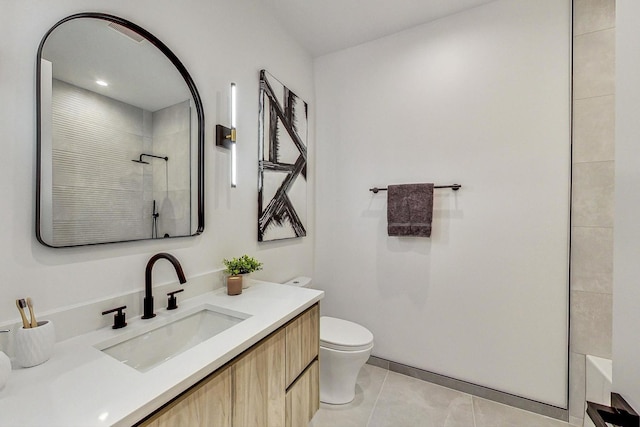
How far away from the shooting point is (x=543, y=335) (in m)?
1.69

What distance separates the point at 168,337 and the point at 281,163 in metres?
1.32

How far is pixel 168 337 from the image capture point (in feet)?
3.63

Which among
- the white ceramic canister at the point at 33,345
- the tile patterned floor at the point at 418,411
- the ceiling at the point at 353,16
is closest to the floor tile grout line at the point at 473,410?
the tile patterned floor at the point at 418,411

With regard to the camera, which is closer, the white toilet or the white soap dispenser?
the white soap dispenser

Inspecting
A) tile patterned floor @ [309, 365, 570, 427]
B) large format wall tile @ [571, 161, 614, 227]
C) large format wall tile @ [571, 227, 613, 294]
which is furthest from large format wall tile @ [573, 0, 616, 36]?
Result: tile patterned floor @ [309, 365, 570, 427]

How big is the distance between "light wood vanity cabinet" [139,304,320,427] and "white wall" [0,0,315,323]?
0.56 m

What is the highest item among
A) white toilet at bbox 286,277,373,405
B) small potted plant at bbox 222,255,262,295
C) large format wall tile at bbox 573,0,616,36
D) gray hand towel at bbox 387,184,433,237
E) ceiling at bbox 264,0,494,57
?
ceiling at bbox 264,0,494,57

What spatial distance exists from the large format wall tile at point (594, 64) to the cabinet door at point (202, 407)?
2.38 metres

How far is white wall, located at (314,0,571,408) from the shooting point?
1.68 m

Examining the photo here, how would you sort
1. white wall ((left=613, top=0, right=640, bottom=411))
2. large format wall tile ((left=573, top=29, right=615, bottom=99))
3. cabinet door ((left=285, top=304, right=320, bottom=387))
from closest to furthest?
1. white wall ((left=613, top=0, right=640, bottom=411))
2. cabinet door ((left=285, top=304, right=320, bottom=387))
3. large format wall tile ((left=573, top=29, right=615, bottom=99))

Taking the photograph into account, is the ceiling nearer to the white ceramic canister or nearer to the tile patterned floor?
the white ceramic canister

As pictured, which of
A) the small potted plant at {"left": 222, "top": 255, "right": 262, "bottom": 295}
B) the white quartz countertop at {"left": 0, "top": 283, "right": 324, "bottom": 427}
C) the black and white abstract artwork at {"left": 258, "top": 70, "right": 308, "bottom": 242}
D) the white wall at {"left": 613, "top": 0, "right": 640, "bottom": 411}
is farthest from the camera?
the black and white abstract artwork at {"left": 258, "top": 70, "right": 308, "bottom": 242}

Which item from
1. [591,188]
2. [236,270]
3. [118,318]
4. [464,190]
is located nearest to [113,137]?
[118,318]

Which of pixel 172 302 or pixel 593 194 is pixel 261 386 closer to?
pixel 172 302
